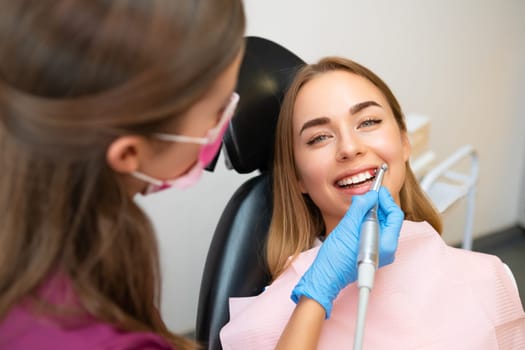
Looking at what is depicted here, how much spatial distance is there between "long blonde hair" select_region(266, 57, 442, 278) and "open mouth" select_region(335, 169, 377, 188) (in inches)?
5.8

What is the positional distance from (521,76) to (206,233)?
1648mm

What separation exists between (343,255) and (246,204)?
34 cm

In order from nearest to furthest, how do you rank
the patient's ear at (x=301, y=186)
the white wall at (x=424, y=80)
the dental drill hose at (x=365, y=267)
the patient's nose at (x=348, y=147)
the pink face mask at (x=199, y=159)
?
the pink face mask at (x=199, y=159) < the dental drill hose at (x=365, y=267) < the patient's nose at (x=348, y=147) < the patient's ear at (x=301, y=186) < the white wall at (x=424, y=80)

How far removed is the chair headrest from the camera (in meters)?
1.18

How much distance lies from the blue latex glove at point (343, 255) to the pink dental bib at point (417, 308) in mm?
102

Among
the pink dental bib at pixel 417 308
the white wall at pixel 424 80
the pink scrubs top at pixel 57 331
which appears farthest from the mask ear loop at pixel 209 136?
the white wall at pixel 424 80

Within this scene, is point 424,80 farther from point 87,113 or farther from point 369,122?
point 87,113

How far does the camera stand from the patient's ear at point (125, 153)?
0.62 m

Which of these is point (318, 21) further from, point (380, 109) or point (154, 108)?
point (154, 108)

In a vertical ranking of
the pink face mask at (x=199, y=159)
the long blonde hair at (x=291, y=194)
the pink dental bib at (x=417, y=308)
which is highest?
the pink face mask at (x=199, y=159)

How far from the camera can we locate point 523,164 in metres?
2.64

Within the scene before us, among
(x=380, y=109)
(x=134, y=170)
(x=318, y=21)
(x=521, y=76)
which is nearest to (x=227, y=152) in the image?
(x=380, y=109)

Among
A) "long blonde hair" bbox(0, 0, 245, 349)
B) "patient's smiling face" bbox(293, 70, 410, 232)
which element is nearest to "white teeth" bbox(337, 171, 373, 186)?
"patient's smiling face" bbox(293, 70, 410, 232)

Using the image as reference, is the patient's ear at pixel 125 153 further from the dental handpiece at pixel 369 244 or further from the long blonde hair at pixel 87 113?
the dental handpiece at pixel 369 244
